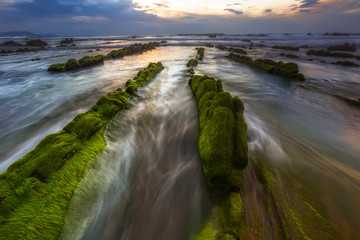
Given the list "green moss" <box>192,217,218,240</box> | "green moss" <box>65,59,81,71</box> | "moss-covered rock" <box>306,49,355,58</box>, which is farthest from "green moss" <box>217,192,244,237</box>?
"moss-covered rock" <box>306,49,355,58</box>

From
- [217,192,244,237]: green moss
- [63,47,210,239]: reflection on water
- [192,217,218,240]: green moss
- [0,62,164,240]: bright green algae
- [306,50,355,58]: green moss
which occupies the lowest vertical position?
[63,47,210,239]: reflection on water

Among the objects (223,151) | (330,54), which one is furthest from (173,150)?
(330,54)

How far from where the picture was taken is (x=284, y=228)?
261 cm

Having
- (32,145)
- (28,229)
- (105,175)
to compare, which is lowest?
(32,145)

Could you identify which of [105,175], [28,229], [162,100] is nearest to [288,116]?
[162,100]

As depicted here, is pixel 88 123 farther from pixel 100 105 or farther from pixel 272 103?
pixel 272 103

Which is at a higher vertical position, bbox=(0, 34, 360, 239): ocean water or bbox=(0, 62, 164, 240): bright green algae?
bbox=(0, 62, 164, 240): bright green algae

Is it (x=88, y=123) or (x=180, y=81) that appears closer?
(x=88, y=123)

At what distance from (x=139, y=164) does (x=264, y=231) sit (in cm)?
319

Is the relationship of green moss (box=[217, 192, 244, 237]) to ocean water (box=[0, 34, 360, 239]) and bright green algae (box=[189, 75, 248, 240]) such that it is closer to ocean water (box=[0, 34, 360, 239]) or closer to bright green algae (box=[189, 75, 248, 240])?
bright green algae (box=[189, 75, 248, 240])

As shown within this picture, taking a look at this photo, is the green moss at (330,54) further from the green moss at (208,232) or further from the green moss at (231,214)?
the green moss at (208,232)

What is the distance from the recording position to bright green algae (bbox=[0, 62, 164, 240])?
91.5 inches

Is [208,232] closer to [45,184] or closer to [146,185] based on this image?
[146,185]

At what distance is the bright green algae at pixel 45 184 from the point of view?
2.32 meters
